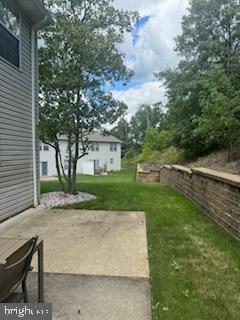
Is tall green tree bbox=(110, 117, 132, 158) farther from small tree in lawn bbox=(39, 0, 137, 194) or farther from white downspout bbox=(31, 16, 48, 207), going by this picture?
white downspout bbox=(31, 16, 48, 207)

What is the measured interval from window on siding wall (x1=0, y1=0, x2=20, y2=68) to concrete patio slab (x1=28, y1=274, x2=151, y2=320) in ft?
15.3

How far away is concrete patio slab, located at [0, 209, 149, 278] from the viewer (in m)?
3.65

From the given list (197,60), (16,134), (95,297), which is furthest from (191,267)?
(197,60)

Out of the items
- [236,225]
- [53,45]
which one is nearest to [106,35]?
[53,45]

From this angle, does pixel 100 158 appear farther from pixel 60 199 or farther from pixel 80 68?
pixel 60 199

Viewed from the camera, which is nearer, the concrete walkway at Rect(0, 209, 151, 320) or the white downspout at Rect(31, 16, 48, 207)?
the concrete walkway at Rect(0, 209, 151, 320)

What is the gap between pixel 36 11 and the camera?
22.7 ft

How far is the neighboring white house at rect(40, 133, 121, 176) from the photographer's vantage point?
30.0 metres

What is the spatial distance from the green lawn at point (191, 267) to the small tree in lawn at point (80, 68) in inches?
135

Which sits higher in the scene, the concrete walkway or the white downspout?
the white downspout

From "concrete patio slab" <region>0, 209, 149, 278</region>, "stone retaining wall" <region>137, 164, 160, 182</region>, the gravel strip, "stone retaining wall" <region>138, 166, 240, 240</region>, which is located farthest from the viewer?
"stone retaining wall" <region>137, 164, 160, 182</region>

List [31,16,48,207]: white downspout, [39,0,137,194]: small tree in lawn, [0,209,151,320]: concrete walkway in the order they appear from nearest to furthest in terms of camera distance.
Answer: [0,209,151,320]: concrete walkway, [31,16,48,207]: white downspout, [39,0,137,194]: small tree in lawn

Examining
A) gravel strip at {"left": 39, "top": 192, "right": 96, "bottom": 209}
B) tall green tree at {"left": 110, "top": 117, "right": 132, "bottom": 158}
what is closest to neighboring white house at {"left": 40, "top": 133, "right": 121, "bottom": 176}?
tall green tree at {"left": 110, "top": 117, "right": 132, "bottom": 158}

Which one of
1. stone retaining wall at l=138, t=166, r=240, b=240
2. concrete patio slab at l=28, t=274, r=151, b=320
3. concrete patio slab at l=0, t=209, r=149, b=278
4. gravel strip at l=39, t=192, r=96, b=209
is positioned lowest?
concrete patio slab at l=28, t=274, r=151, b=320
